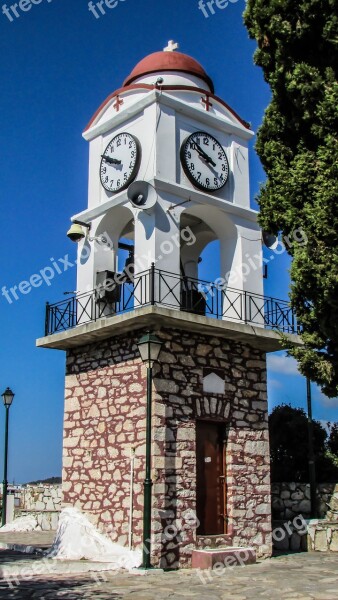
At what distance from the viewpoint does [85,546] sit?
11992 millimetres

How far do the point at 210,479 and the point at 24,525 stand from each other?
6960 mm

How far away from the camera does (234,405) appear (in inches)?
516

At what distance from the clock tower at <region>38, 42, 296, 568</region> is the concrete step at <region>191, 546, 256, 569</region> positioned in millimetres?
268

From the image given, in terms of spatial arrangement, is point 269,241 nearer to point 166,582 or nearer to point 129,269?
point 129,269

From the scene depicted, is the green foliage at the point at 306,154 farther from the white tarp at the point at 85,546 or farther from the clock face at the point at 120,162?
the white tarp at the point at 85,546

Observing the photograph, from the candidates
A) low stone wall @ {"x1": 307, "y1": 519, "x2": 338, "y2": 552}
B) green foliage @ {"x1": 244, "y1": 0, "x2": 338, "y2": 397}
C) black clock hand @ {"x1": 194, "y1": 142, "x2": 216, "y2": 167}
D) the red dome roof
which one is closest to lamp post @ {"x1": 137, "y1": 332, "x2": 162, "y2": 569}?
green foliage @ {"x1": 244, "y1": 0, "x2": 338, "y2": 397}

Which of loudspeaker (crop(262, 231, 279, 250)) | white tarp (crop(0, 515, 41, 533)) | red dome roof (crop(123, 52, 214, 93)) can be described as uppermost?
red dome roof (crop(123, 52, 214, 93))

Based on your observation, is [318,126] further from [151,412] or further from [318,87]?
[151,412]

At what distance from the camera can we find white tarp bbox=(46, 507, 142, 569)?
11.3 metres

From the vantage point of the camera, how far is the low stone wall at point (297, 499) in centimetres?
1499

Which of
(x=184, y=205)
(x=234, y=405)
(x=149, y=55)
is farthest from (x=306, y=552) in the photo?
(x=149, y=55)

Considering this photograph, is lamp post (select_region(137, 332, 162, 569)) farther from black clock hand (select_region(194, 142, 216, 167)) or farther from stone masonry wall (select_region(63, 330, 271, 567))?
black clock hand (select_region(194, 142, 216, 167))

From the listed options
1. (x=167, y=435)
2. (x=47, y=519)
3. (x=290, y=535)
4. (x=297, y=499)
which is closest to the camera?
(x=167, y=435)

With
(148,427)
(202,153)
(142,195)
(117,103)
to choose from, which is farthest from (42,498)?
(117,103)
